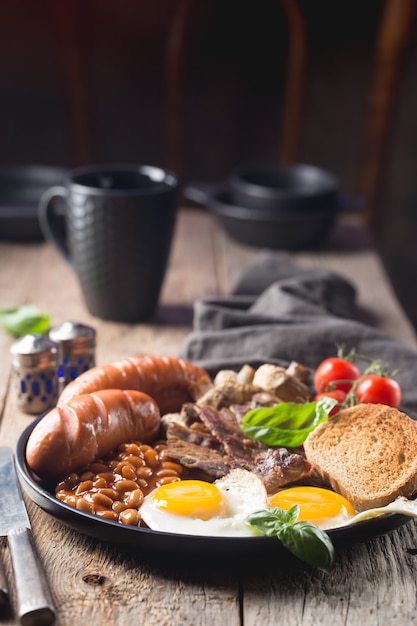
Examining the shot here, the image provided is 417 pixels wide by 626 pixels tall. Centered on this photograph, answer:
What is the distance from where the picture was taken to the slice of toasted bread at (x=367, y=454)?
152cm

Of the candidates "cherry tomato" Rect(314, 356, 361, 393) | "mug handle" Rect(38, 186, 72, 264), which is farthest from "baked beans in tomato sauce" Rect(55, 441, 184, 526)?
"mug handle" Rect(38, 186, 72, 264)

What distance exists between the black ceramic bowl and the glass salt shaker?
5.32 ft

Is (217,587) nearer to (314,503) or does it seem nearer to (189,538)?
(189,538)

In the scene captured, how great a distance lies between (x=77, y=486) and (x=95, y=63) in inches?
161

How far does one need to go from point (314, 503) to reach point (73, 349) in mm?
928

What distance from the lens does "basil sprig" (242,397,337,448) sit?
172 centimetres

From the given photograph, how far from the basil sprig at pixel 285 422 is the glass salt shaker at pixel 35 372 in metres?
0.59

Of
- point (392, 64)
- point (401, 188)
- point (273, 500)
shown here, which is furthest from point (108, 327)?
point (401, 188)

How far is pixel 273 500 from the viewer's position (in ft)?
4.94

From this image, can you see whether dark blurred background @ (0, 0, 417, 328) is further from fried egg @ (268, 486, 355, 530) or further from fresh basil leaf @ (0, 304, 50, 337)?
fried egg @ (268, 486, 355, 530)

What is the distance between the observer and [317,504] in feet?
4.86

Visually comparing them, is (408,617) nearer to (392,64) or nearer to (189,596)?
(189,596)

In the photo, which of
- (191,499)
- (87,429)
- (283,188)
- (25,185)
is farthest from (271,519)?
(25,185)

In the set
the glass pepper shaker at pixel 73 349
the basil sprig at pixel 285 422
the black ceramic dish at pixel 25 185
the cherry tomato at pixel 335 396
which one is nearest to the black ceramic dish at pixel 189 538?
the basil sprig at pixel 285 422
